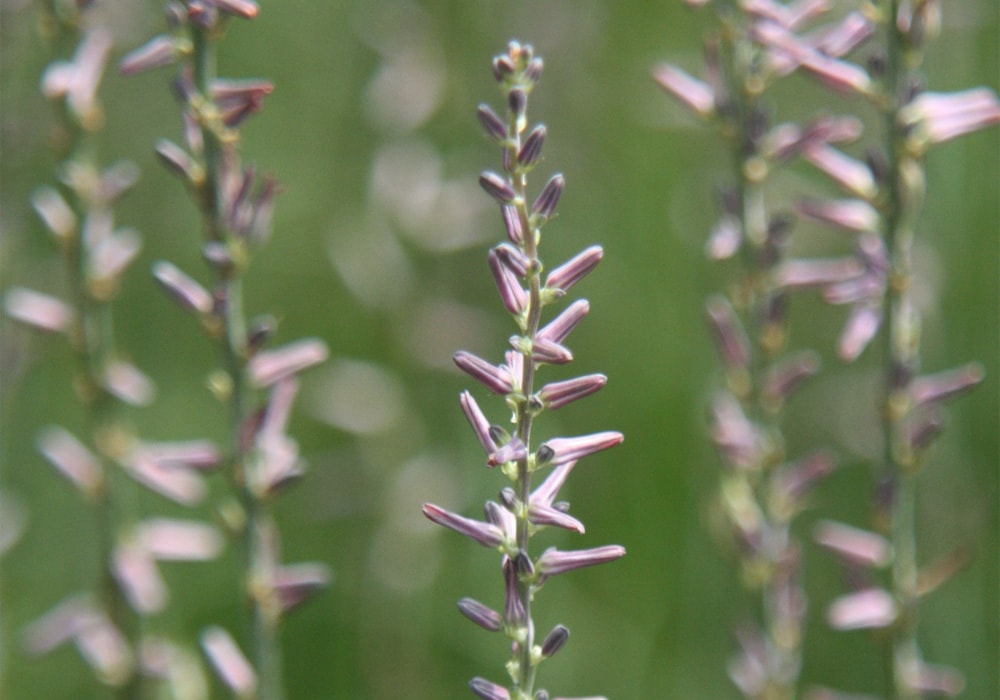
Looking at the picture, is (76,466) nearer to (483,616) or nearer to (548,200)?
(483,616)

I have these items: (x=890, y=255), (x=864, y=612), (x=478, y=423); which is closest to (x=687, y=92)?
(x=890, y=255)

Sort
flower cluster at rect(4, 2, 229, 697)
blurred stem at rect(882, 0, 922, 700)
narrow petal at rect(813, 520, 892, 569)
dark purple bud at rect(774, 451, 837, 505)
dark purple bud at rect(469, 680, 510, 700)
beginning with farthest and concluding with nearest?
1. flower cluster at rect(4, 2, 229, 697)
2. dark purple bud at rect(774, 451, 837, 505)
3. narrow petal at rect(813, 520, 892, 569)
4. blurred stem at rect(882, 0, 922, 700)
5. dark purple bud at rect(469, 680, 510, 700)

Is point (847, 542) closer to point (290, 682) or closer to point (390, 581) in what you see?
point (390, 581)

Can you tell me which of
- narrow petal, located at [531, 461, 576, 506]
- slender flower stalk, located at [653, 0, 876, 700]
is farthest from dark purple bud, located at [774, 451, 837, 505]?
narrow petal, located at [531, 461, 576, 506]

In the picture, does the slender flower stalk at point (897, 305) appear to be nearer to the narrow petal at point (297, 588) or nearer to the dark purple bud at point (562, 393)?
the dark purple bud at point (562, 393)

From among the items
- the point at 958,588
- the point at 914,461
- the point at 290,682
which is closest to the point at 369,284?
the point at 290,682

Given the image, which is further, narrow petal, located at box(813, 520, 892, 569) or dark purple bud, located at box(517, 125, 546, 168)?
narrow petal, located at box(813, 520, 892, 569)

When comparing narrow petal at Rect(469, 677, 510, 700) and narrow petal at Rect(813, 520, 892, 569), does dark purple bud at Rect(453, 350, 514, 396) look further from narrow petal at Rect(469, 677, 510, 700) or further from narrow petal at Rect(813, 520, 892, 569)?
narrow petal at Rect(813, 520, 892, 569)
